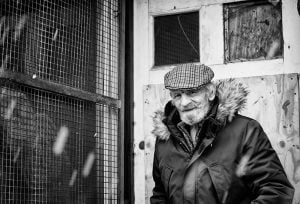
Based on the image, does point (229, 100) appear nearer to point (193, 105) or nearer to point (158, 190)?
point (193, 105)

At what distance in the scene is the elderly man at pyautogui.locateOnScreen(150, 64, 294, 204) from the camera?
12.6 ft

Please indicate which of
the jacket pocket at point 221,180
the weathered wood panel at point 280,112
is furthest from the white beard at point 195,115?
the weathered wood panel at point 280,112

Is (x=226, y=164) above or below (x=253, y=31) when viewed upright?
below

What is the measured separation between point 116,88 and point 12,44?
119 cm

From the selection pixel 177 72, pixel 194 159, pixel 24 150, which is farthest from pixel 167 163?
pixel 24 150

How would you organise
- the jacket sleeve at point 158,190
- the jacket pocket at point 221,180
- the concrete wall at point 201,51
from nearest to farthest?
the jacket pocket at point 221,180, the jacket sleeve at point 158,190, the concrete wall at point 201,51

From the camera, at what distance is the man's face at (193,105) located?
161 inches

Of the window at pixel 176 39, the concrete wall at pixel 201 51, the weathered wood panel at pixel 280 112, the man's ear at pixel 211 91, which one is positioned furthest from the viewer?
the window at pixel 176 39

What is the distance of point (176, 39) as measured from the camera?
197 inches

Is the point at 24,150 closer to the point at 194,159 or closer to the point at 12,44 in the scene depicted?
the point at 12,44

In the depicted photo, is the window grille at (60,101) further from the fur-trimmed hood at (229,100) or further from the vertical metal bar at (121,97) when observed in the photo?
the fur-trimmed hood at (229,100)

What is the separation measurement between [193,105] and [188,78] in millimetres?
187

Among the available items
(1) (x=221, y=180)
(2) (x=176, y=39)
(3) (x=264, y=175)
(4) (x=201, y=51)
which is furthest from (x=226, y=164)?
(2) (x=176, y=39)

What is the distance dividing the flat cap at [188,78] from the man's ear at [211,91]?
0.07m
